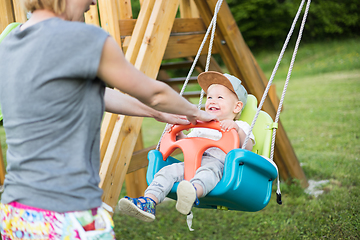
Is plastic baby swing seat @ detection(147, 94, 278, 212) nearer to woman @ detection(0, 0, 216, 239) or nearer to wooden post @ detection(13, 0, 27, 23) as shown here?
woman @ detection(0, 0, 216, 239)

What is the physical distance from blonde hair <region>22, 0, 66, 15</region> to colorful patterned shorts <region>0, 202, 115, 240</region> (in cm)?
71

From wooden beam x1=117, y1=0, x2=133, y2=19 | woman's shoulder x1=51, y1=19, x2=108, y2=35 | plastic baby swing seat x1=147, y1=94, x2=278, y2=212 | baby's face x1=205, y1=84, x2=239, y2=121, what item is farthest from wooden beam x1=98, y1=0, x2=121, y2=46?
woman's shoulder x1=51, y1=19, x2=108, y2=35

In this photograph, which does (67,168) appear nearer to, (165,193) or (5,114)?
(5,114)

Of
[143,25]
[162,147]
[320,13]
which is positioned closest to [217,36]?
[143,25]

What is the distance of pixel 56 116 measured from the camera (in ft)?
4.10

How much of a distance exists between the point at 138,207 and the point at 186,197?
0.90 feet

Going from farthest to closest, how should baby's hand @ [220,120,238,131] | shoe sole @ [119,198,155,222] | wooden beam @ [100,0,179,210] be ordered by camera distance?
wooden beam @ [100,0,179,210], baby's hand @ [220,120,238,131], shoe sole @ [119,198,155,222]

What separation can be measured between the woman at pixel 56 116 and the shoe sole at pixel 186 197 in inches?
29.2

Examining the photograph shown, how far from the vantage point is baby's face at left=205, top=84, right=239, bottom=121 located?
304cm

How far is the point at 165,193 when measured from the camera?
91.1 inches

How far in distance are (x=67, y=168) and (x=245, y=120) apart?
2.12 metres

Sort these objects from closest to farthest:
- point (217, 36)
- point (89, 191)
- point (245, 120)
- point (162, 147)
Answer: point (89, 191) < point (162, 147) < point (245, 120) < point (217, 36)

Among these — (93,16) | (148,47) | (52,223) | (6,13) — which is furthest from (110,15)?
(52,223)

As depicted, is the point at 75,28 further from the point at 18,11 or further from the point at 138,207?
the point at 18,11
